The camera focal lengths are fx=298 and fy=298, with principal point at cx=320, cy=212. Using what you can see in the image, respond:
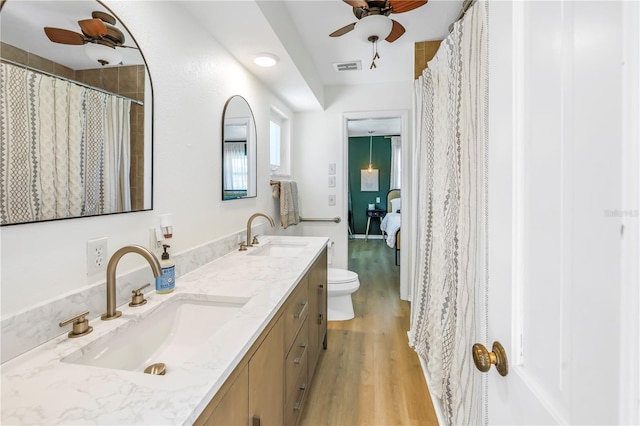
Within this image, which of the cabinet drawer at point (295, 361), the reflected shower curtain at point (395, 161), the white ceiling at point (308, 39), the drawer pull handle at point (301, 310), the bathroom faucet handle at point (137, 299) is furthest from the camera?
the reflected shower curtain at point (395, 161)

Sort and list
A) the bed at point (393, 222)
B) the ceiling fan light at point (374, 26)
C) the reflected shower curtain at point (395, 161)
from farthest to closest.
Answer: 1. the reflected shower curtain at point (395, 161)
2. the bed at point (393, 222)
3. the ceiling fan light at point (374, 26)

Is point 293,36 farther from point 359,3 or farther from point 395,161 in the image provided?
point 395,161

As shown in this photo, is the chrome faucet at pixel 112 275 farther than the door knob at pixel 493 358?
Yes

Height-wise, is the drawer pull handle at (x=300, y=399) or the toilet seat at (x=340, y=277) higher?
the toilet seat at (x=340, y=277)

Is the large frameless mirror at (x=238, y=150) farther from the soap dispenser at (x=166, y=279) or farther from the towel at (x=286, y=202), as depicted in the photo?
the soap dispenser at (x=166, y=279)

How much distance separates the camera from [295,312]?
135 centimetres

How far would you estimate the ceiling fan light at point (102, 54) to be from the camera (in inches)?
37.6

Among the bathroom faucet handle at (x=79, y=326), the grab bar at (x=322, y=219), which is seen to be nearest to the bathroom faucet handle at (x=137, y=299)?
the bathroom faucet handle at (x=79, y=326)

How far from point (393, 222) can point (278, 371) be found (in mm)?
4340

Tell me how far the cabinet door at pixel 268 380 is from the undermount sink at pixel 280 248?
98cm

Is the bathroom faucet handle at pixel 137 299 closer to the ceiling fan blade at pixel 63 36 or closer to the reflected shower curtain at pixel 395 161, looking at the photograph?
the ceiling fan blade at pixel 63 36

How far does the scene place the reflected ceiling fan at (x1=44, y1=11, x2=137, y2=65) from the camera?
90 centimetres

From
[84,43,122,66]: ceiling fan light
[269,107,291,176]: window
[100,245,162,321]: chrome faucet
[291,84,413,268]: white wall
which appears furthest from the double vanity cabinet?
[291,84,413,268]: white wall

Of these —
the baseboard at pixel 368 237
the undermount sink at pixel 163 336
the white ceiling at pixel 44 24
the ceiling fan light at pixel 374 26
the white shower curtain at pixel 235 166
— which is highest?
the ceiling fan light at pixel 374 26
